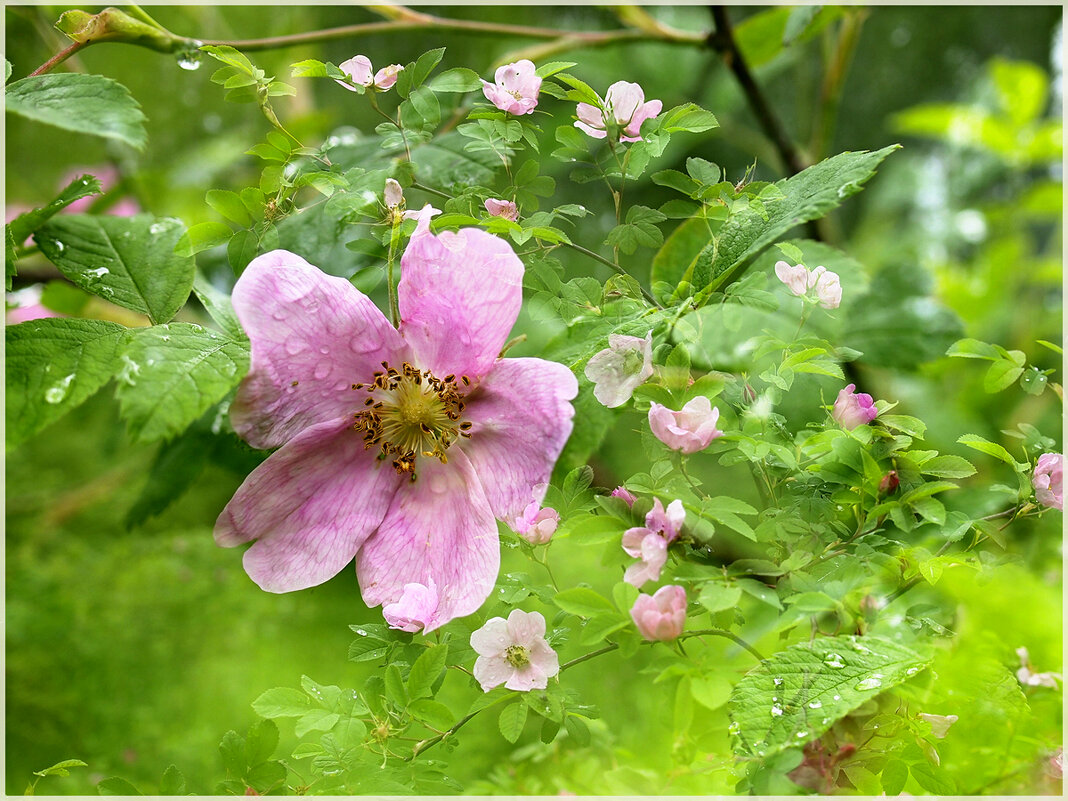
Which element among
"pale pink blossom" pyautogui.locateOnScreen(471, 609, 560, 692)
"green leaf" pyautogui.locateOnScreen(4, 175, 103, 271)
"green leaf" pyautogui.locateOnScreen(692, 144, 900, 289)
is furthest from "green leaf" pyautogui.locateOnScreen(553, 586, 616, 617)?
"green leaf" pyautogui.locateOnScreen(4, 175, 103, 271)

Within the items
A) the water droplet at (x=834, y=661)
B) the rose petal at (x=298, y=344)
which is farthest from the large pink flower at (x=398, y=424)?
the water droplet at (x=834, y=661)

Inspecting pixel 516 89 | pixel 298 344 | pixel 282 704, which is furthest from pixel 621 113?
pixel 282 704

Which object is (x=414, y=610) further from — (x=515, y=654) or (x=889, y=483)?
(x=889, y=483)

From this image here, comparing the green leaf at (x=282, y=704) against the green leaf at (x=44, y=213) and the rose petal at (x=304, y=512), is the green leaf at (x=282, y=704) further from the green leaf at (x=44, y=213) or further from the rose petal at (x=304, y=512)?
the green leaf at (x=44, y=213)

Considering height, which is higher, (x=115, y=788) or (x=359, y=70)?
(x=359, y=70)

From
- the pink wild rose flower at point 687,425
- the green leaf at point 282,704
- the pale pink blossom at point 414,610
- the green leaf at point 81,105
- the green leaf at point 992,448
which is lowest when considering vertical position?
the green leaf at point 282,704

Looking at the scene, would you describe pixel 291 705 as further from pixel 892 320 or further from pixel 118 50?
pixel 118 50
